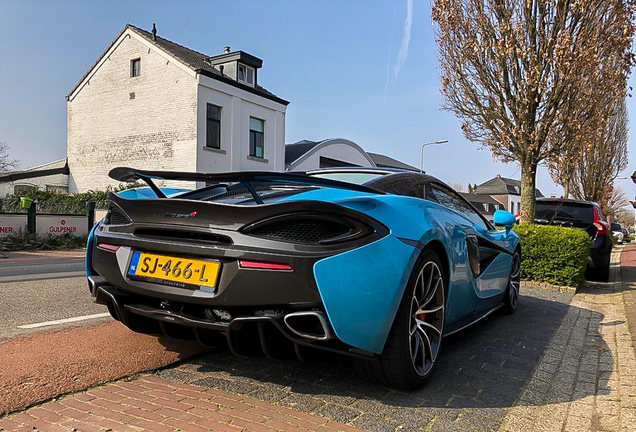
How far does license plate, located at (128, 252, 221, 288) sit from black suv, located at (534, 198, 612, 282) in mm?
7973

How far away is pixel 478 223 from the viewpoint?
4.29m

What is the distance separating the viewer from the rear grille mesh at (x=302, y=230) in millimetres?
2418

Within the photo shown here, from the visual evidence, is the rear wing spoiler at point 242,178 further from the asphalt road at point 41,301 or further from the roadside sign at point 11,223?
the roadside sign at point 11,223

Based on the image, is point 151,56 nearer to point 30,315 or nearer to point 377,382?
point 30,315

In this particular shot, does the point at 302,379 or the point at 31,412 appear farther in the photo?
the point at 302,379

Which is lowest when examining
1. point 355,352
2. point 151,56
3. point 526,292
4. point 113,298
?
point 526,292

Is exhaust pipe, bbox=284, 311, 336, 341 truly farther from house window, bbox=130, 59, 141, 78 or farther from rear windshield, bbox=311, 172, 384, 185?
house window, bbox=130, 59, 141, 78

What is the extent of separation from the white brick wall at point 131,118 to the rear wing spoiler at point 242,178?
59.5 ft

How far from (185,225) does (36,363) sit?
1.36 metres

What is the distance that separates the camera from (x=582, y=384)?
10.6ft

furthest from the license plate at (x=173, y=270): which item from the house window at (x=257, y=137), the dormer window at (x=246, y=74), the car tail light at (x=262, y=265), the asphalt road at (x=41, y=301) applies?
the dormer window at (x=246, y=74)

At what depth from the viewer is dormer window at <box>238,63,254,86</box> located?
23.4 meters

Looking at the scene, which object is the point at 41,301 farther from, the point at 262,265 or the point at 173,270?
the point at 262,265

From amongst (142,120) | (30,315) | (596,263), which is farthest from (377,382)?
(142,120)
